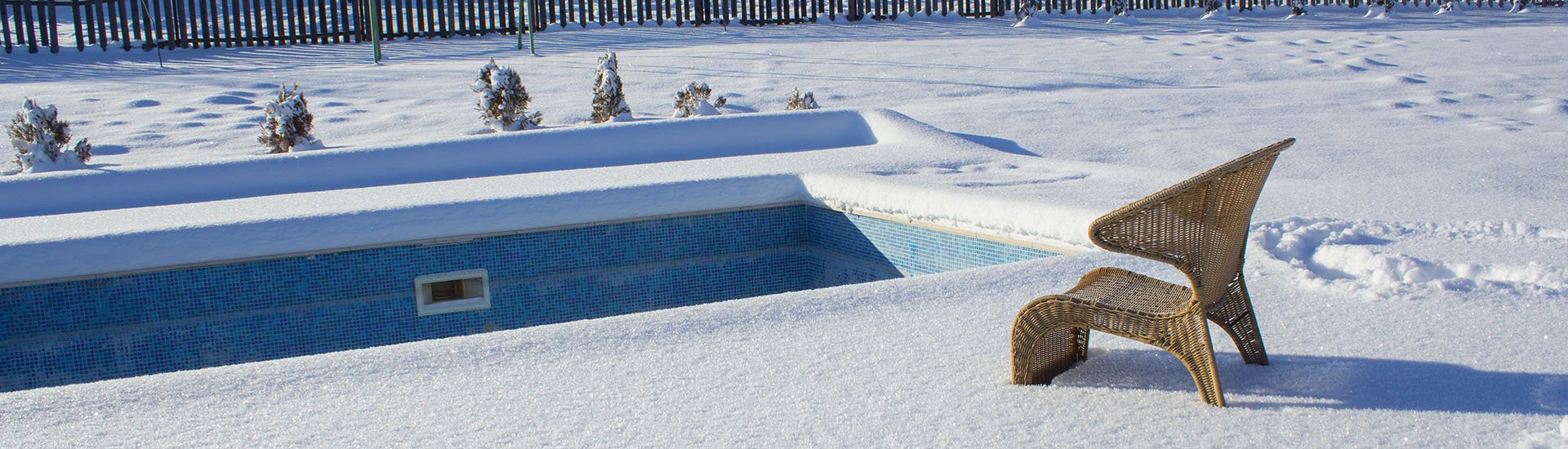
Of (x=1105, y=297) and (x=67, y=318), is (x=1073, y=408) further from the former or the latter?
(x=67, y=318)

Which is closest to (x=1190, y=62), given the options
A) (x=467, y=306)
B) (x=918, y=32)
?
(x=918, y=32)

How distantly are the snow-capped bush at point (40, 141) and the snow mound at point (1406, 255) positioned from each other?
5.95m

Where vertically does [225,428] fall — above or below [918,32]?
below

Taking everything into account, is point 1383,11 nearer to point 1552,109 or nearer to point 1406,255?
point 1552,109

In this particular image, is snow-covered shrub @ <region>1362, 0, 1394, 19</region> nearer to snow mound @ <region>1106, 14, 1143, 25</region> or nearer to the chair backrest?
snow mound @ <region>1106, 14, 1143, 25</region>

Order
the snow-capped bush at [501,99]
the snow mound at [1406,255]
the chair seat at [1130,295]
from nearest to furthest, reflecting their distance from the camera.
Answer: the chair seat at [1130,295], the snow mound at [1406,255], the snow-capped bush at [501,99]

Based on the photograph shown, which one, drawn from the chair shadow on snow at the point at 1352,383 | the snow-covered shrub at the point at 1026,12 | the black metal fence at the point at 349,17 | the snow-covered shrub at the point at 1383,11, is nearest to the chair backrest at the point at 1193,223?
the chair shadow on snow at the point at 1352,383

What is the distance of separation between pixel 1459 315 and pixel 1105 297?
1078 mm

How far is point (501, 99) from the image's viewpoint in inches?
292

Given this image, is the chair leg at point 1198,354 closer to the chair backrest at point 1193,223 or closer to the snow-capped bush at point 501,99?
the chair backrest at point 1193,223

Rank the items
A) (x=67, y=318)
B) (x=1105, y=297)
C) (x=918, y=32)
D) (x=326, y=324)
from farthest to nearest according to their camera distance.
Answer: (x=918, y=32) → (x=326, y=324) → (x=67, y=318) → (x=1105, y=297)

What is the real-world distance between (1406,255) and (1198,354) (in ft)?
4.73

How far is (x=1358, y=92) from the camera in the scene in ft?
27.5

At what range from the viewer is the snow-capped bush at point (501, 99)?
7.42 metres
